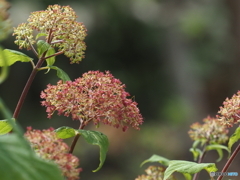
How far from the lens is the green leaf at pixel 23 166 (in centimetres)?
26

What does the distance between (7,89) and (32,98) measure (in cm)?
34

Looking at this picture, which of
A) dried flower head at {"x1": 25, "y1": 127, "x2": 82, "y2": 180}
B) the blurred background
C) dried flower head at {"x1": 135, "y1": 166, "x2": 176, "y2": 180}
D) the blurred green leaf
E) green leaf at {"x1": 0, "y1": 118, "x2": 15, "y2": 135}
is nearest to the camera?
the blurred green leaf

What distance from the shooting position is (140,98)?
5.55 metres

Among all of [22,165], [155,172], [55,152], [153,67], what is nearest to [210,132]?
[155,172]

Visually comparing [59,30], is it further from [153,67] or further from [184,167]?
[153,67]

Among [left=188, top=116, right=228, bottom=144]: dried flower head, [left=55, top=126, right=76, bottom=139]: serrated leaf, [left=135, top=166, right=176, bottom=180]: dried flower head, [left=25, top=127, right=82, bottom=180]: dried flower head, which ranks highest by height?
[left=188, top=116, right=228, bottom=144]: dried flower head

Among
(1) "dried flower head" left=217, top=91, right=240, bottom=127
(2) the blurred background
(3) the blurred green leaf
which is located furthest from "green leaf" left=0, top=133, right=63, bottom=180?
(2) the blurred background

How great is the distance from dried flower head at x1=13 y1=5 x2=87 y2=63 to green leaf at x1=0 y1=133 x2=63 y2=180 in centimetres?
32

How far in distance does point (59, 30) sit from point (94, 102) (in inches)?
5.0

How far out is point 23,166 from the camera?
10.5 inches

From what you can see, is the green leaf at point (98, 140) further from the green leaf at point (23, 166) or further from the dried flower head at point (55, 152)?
the green leaf at point (23, 166)

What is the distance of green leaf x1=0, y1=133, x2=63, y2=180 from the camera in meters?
0.26

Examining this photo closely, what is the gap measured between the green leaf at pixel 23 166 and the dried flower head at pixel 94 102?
23 centimetres

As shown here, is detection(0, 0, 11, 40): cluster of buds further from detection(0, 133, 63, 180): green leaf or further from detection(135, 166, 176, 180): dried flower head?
detection(135, 166, 176, 180): dried flower head
